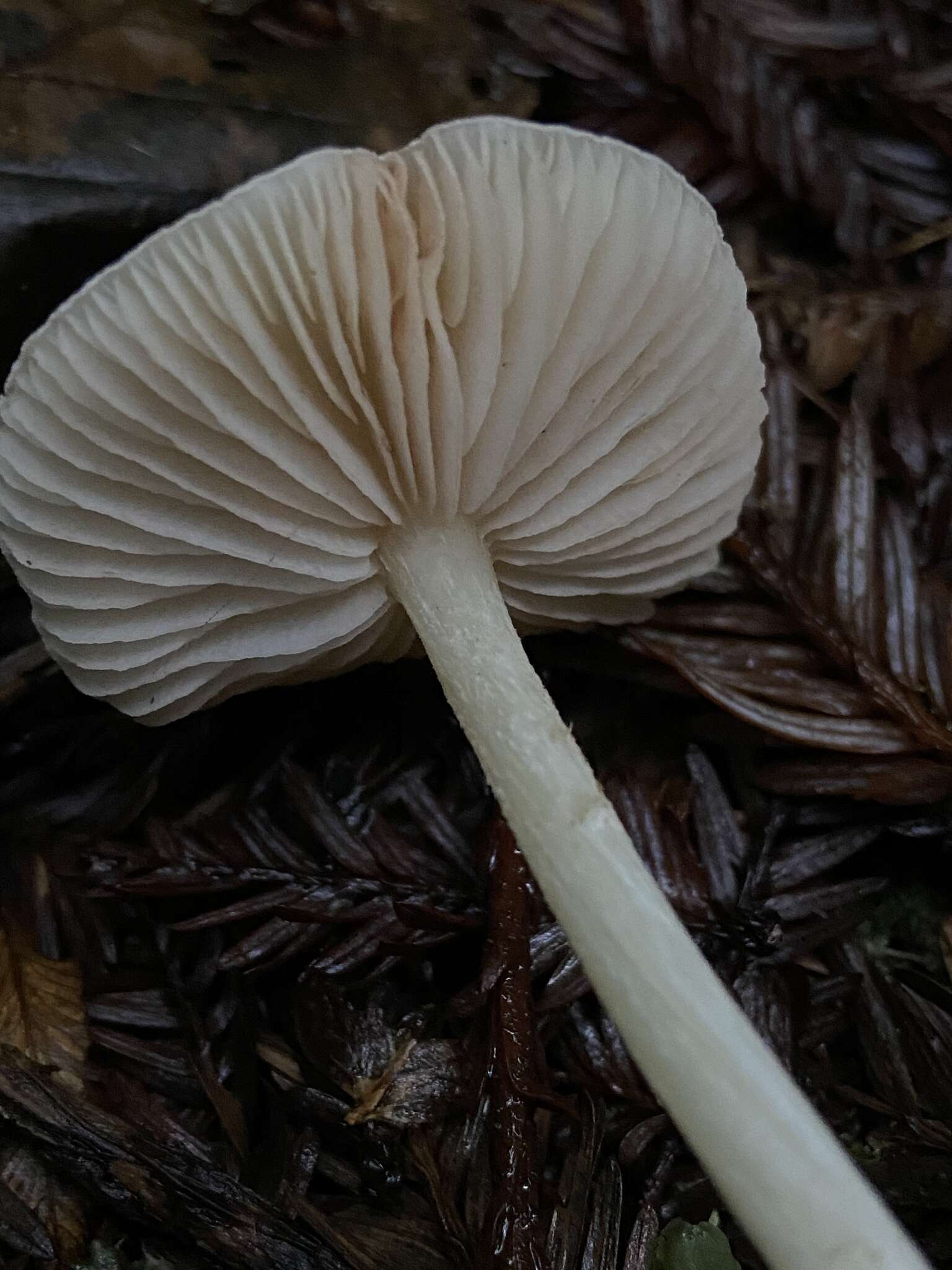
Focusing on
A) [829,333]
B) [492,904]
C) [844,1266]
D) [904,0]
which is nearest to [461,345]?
[492,904]

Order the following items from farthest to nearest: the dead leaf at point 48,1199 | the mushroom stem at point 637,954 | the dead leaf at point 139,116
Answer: the dead leaf at point 139,116, the dead leaf at point 48,1199, the mushroom stem at point 637,954

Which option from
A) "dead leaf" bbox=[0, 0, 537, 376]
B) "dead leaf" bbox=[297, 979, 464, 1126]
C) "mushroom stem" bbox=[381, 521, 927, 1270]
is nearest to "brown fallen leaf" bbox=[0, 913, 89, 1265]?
"dead leaf" bbox=[297, 979, 464, 1126]

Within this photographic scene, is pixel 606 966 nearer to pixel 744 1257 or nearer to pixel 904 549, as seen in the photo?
pixel 744 1257

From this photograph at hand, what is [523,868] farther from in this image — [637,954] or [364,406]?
[364,406]

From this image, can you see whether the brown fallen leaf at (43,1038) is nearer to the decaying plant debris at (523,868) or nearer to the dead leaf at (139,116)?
the decaying plant debris at (523,868)

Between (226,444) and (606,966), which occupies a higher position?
(226,444)

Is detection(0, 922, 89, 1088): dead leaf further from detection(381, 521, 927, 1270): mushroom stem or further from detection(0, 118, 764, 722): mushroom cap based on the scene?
detection(381, 521, 927, 1270): mushroom stem

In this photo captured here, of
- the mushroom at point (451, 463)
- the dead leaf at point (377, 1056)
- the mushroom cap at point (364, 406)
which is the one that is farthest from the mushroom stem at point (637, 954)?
the dead leaf at point (377, 1056)
